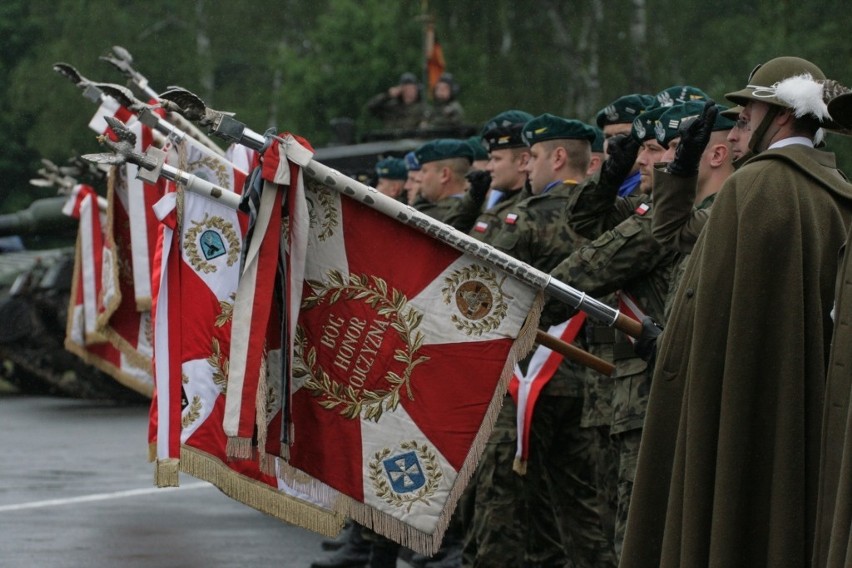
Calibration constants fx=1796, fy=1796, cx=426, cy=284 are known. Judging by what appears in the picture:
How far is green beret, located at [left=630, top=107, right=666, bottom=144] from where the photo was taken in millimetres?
5891

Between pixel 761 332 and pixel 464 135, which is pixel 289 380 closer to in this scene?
pixel 761 332

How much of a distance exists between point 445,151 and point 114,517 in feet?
9.45

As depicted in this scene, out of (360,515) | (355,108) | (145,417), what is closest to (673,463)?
(360,515)

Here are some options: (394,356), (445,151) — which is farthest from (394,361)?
(445,151)

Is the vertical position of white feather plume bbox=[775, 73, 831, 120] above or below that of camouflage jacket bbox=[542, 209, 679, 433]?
above

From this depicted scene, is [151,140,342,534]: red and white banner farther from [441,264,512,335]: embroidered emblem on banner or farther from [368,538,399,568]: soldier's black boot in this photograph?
[368,538,399,568]: soldier's black boot

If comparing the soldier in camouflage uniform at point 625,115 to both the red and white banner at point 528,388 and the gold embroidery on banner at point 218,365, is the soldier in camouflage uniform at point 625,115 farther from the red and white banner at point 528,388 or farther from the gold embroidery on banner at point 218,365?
the gold embroidery on banner at point 218,365

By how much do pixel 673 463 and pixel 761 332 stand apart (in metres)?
0.45

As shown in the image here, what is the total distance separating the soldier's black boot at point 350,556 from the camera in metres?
8.49

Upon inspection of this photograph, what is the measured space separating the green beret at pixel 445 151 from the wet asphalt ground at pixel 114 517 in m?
2.09

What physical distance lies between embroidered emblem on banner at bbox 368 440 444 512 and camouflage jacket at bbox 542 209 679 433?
2.37 feet

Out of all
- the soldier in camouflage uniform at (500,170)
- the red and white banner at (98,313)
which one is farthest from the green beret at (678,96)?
the red and white banner at (98,313)

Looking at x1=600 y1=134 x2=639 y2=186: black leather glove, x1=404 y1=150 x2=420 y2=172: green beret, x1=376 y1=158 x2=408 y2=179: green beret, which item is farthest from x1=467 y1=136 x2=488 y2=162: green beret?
x1=600 y1=134 x2=639 y2=186: black leather glove

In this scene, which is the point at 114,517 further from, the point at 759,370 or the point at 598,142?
the point at 759,370
